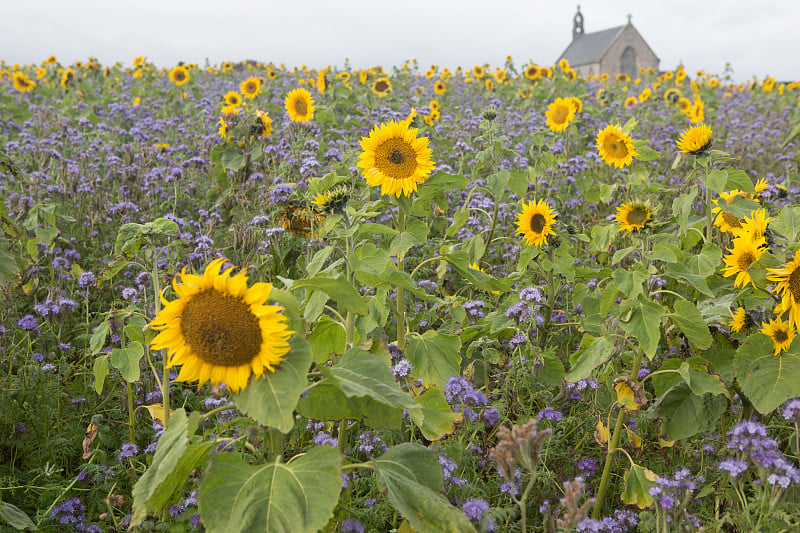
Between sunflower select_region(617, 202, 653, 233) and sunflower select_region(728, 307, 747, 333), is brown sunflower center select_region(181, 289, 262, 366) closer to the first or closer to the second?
sunflower select_region(617, 202, 653, 233)

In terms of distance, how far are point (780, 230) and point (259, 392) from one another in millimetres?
2205

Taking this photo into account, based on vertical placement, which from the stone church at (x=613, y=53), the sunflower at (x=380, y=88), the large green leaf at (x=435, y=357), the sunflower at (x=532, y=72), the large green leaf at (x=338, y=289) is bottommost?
the large green leaf at (x=435, y=357)

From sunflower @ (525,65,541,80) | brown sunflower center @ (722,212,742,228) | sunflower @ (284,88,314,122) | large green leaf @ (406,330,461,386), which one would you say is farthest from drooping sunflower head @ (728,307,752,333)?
sunflower @ (525,65,541,80)

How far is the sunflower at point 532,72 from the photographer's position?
11789mm

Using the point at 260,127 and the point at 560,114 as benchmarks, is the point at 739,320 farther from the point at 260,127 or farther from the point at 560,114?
the point at 260,127

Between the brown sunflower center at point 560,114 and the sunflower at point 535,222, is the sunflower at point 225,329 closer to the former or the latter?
Answer: the sunflower at point 535,222

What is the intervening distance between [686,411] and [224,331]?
1.86 meters

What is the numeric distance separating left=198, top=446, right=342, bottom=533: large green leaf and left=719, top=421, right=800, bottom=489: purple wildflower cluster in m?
1.29

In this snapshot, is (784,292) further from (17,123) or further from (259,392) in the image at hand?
(17,123)

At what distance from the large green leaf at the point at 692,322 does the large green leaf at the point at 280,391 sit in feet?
4.79

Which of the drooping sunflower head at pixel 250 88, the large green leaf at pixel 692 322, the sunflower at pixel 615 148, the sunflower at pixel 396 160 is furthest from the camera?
the drooping sunflower head at pixel 250 88

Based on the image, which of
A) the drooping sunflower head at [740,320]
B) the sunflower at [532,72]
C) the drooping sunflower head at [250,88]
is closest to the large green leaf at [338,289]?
the drooping sunflower head at [740,320]

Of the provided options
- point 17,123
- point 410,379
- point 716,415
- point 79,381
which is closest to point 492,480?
point 410,379

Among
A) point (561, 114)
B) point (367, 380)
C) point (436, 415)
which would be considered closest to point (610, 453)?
point (436, 415)
